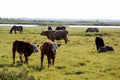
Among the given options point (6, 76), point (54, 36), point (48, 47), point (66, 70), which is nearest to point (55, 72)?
point (66, 70)

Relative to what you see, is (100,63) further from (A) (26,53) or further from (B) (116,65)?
(A) (26,53)

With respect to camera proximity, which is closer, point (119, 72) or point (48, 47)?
point (119, 72)

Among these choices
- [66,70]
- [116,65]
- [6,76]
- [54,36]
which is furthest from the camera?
[54,36]

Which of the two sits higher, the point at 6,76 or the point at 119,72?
the point at 6,76

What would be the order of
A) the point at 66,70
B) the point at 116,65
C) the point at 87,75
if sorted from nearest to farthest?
1. the point at 87,75
2. the point at 66,70
3. the point at 116,65

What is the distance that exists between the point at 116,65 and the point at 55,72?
13.3ft

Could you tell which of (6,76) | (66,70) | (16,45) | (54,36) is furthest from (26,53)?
(54,36)

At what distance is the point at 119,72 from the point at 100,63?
2946 millimetres

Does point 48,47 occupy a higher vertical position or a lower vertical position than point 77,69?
higher

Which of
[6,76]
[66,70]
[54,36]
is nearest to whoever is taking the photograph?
[6,76]

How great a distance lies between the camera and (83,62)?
17469 millimetres

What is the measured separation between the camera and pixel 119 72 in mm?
14516

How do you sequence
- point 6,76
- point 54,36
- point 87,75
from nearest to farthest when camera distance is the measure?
point 6,76 < point 87,75 < point 54,36

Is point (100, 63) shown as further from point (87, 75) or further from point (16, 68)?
point (16, 68)
